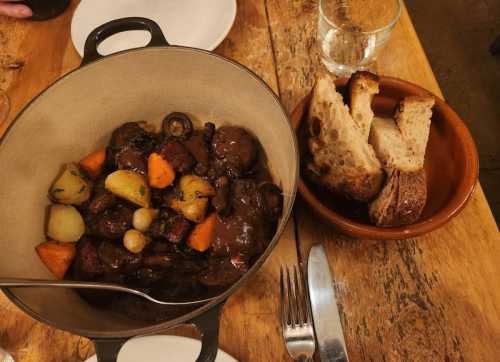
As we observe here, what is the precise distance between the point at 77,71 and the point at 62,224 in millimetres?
337

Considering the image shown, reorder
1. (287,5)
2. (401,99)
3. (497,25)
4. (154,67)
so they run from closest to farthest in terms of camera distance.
A: (154,67) → (401,99) → (287,5) → (497,25)

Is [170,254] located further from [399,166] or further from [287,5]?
[287,5]

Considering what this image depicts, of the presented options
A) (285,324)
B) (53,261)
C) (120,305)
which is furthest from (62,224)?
(285,324)

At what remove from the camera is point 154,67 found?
0.99m

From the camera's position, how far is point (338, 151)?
975 mm

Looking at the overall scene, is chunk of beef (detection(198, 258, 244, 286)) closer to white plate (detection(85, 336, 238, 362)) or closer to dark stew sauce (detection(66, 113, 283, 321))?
dark stew sauce (detection(66, 113, 283, 321))

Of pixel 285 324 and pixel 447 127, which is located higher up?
pixel 447 127

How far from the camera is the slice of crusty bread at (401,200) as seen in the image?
2.95 feet

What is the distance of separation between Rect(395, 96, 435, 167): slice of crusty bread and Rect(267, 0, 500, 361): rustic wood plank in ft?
0.68

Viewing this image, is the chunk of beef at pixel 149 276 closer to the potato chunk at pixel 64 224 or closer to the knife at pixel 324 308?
the potato chunk at pixel 64 224

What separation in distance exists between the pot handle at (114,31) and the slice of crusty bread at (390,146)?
21.4 inches

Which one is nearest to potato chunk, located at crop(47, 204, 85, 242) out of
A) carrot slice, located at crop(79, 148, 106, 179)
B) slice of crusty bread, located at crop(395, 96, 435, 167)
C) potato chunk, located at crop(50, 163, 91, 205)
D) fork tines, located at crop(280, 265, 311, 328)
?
potato chunk, located at crop(50, 163, 91, 205)

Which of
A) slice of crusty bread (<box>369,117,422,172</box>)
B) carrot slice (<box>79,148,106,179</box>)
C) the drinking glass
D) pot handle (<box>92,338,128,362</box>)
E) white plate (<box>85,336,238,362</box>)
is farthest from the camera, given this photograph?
the drinking glass

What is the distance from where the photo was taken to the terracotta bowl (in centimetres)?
88
